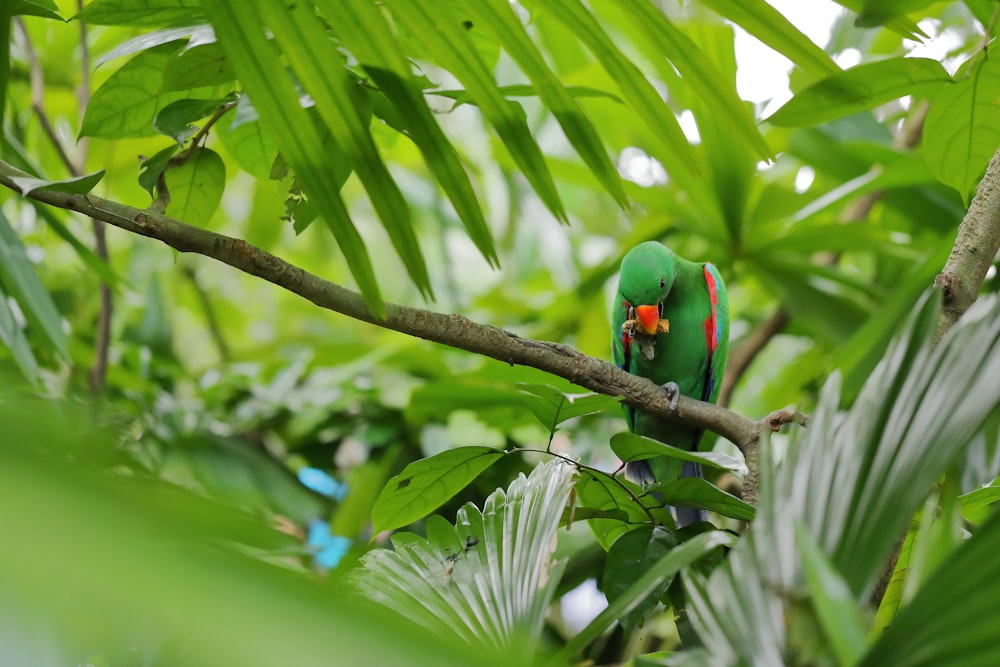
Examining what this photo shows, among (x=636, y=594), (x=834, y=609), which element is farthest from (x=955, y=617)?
(x=636, y=594)

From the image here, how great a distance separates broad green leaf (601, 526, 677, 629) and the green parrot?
63 centimetres

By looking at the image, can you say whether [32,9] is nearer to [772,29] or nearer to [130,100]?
[130,100]

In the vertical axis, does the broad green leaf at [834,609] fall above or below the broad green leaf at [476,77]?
below

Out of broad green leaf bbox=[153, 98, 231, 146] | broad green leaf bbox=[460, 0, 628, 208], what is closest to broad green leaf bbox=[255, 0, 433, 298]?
broad green leaf bbox=[460, 0, 628, 208]

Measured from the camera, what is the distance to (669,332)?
1.49m

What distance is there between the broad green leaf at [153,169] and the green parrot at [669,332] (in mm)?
829

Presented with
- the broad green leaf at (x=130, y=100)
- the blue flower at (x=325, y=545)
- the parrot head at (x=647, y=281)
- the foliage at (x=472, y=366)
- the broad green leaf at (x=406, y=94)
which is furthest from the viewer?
the parrot head at (x=647, y=281)

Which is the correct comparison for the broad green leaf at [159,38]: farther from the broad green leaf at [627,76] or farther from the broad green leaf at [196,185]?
the broad green leaf at [627,76]

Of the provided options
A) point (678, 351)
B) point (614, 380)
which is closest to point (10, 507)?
point (614, 380)

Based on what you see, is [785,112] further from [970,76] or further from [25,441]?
[25,441]

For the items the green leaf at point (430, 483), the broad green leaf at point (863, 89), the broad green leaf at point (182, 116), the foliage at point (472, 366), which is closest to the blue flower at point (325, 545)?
the foliage at point (472, 366)

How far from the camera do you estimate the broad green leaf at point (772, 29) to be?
0.56m

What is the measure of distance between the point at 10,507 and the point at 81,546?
0.02m

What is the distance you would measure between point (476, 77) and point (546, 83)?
6 cm
